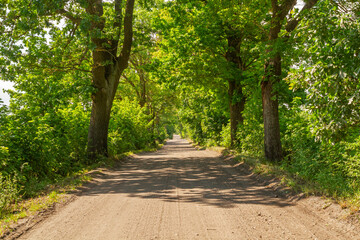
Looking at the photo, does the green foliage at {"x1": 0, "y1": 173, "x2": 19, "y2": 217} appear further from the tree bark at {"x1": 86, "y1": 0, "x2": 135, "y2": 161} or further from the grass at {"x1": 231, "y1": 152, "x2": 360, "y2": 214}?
the tree bark at {"x1": 86, "y1": 0, "x2": 135, "y2": 161}

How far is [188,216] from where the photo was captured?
18.4ft

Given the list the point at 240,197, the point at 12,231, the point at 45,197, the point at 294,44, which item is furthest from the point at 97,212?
the point at 294,44

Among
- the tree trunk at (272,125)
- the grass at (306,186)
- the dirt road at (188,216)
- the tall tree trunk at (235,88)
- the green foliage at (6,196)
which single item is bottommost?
the dirt road at (188,216)

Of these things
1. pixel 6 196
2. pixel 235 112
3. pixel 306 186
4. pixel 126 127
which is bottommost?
pixel 306 186

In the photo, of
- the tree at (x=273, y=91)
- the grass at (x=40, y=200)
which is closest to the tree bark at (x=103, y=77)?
the grass at (x=40, y=200)

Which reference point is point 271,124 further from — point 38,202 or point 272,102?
point 38,202

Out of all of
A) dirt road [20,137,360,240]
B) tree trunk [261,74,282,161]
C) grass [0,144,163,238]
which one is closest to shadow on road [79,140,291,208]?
dirt road [20,137,360,240]

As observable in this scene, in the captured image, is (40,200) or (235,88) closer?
(40,200)

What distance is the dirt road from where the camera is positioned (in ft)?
15.5

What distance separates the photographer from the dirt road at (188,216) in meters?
4.72

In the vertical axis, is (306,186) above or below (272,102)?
below

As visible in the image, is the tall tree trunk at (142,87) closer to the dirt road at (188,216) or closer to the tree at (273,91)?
the tree at (273,91)

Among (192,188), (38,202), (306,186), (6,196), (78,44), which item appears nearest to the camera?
(6,196)

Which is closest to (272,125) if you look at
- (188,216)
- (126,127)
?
(188,216)
